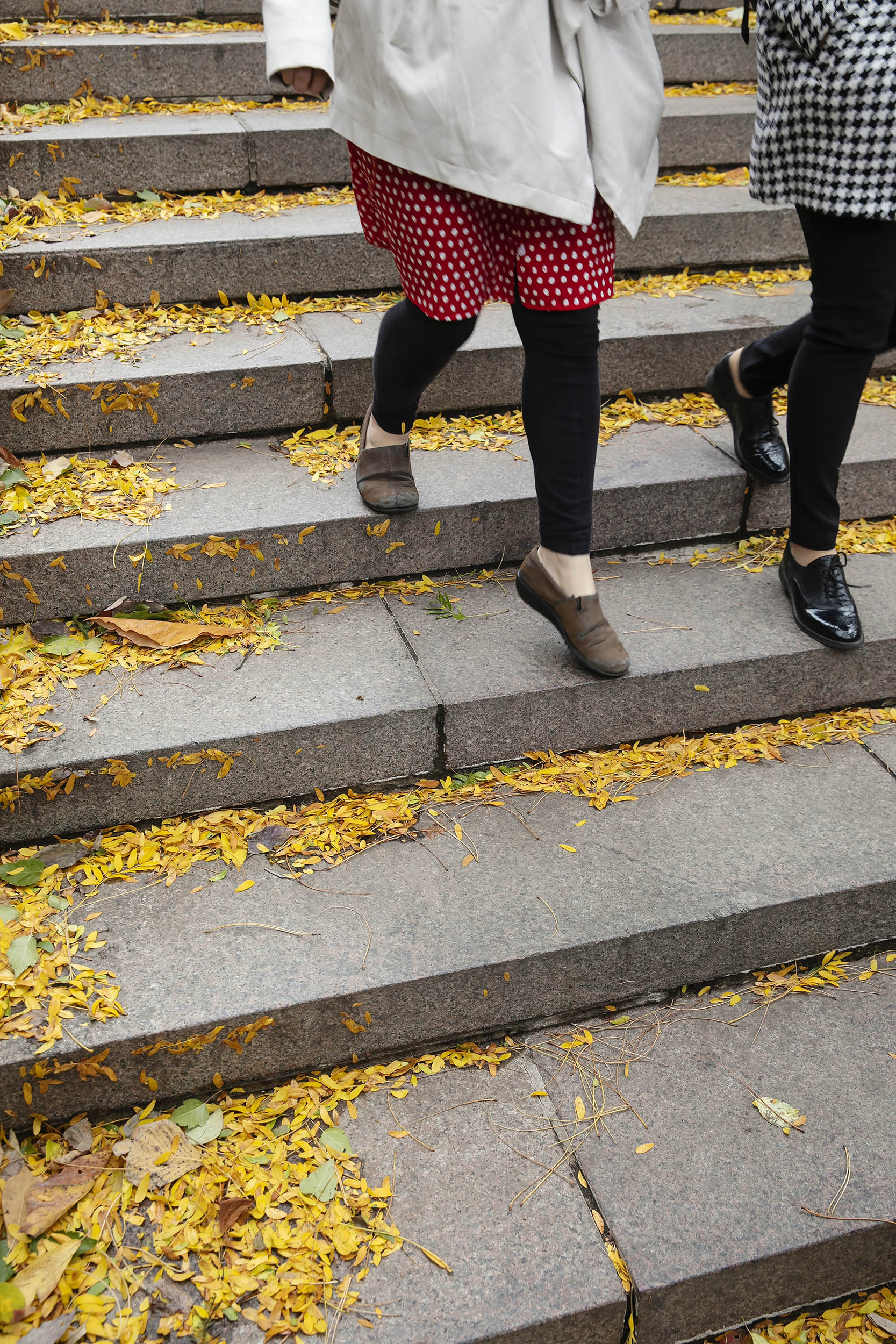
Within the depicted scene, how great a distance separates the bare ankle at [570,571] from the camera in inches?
85.5

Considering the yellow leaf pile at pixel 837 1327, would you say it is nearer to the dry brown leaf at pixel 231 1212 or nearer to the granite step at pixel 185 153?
the dry brown leaf at pixel 231 1212

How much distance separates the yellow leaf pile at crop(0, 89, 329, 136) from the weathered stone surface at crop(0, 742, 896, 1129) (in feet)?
7.43

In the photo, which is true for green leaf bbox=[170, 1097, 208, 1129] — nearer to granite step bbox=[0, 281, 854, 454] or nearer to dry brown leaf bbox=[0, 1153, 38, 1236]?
dry brown leaf bbox=[0, 1153, 38, 1236]

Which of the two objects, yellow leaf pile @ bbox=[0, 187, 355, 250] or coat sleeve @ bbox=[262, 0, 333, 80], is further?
yellow leaf pile @ bbox=[0, 187, 355, 250]

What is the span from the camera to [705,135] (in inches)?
153

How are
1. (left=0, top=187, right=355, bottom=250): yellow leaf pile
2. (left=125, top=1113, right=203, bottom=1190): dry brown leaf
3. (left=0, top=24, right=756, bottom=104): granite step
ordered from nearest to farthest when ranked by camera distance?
1. (left=125, top=1113, right=203, bottom=1190): dry brown leaf
2. (left=0, top=187, right=355, bottom=250): yellow leaf pile
3. (left=0, top=24, right=756, bottom=104): granite step

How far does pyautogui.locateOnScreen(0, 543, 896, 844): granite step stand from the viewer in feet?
6.81

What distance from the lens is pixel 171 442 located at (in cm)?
278

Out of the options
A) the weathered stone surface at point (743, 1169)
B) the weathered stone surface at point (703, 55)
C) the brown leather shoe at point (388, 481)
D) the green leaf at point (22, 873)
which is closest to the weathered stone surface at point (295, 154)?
the brown leather shoe at point (388, 481)

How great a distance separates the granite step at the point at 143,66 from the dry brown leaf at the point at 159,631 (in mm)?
2265

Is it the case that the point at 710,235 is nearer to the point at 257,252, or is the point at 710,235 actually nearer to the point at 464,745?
the point at 257,252

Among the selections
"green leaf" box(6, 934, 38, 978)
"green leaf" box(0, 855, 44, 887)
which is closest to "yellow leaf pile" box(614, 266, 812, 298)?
"green leaf" box(0, 855, 44, 887)

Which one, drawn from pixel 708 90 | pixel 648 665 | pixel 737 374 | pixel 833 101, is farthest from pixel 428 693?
pixel 708 90

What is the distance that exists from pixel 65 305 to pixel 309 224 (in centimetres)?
79
